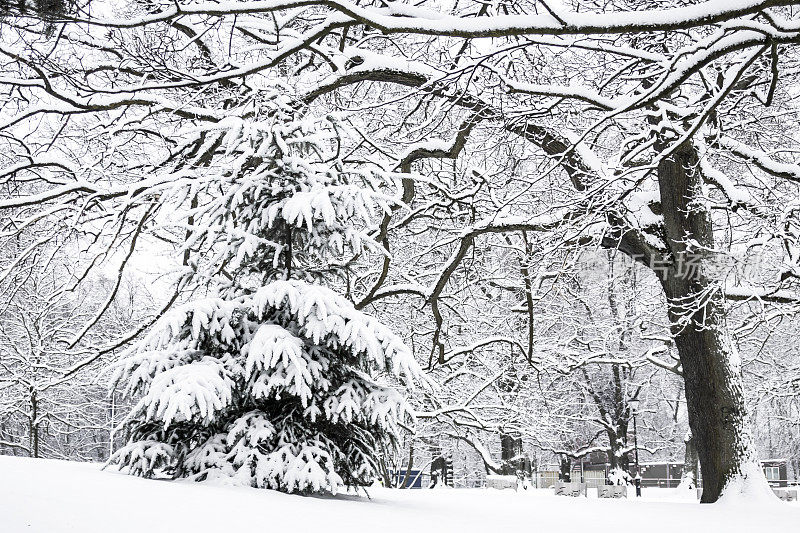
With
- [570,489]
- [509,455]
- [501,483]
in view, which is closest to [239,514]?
[501,483]

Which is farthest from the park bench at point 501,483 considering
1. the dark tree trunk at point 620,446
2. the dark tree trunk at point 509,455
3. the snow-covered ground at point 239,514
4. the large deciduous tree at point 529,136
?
the snow-covered ground at point 239,514

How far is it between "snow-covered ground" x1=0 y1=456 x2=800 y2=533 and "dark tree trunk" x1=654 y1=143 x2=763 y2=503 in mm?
1029

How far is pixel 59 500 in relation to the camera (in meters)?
3.86

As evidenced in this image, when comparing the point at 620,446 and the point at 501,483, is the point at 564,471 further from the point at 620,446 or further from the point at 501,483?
the point at 501,483

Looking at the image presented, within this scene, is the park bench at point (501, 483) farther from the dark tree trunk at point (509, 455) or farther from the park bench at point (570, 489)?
the dark tree trunk at point (509, 455)

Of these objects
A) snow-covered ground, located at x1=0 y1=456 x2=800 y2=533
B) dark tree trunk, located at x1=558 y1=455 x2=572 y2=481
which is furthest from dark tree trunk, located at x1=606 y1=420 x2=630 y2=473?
snow-covered ground, located at x1=0 y1=456 x2=800 y2=533

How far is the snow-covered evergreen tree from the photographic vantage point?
5.66 meters

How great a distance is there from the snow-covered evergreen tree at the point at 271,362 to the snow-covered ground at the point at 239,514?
399mm

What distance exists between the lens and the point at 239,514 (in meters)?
4.14

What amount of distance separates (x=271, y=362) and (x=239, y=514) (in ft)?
5.25

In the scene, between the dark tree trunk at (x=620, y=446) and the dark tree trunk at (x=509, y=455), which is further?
the dark tree trunk at (x=620, y=446)

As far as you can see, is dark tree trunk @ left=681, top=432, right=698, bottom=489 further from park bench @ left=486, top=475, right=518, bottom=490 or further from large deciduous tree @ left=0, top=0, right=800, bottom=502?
large deciduous tree @ left=0, top=0, right=800, bottom=502

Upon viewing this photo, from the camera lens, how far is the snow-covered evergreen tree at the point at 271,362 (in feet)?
18.6

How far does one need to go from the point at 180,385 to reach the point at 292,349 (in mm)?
849
